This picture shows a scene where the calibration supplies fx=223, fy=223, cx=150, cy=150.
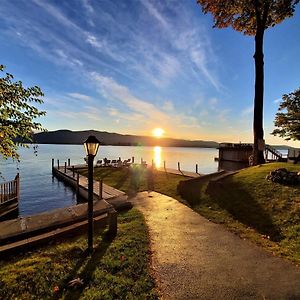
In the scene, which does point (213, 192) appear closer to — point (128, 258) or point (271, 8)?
point (128, 258)

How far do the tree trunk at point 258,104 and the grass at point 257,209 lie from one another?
16.3ft

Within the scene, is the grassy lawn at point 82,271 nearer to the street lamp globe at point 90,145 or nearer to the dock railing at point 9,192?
the street lamp globe at point 90,145

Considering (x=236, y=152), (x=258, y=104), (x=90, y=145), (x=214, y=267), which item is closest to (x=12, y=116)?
(x=90, y=145)

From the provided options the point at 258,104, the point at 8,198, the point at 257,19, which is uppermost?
the point at 257,19

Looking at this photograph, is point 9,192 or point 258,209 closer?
point 258,209

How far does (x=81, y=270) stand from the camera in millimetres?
5504

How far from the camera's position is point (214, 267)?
5.74 m

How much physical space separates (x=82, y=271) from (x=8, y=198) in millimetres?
15161

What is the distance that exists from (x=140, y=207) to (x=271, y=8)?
1938cm

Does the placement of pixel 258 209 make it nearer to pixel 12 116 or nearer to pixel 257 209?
pixel 257 209

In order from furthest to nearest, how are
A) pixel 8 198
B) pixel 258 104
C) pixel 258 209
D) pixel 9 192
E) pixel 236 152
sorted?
pixel 236 152 → pixel 258 104 → pixel 9 192 → pixel 8 198 → pixel 258 209

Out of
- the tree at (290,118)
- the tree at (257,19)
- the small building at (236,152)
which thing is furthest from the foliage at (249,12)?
the small building at (236,152)

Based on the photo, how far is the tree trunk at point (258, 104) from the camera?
1895 cm

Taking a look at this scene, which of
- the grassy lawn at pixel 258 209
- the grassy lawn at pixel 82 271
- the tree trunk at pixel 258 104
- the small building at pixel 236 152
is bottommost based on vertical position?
the grassy lawn at pixel 82 271
